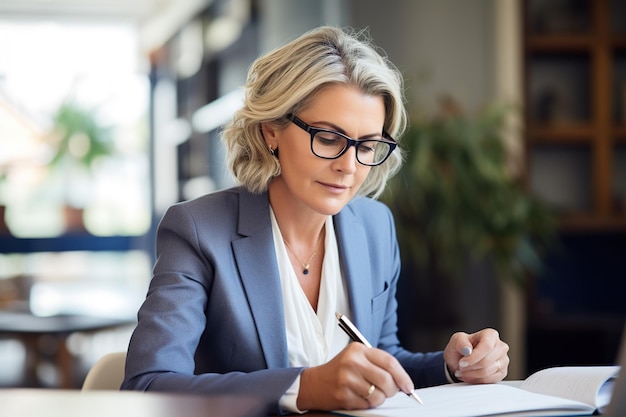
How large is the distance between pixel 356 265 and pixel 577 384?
576mm

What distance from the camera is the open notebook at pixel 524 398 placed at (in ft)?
3.78

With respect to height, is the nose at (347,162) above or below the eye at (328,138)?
below

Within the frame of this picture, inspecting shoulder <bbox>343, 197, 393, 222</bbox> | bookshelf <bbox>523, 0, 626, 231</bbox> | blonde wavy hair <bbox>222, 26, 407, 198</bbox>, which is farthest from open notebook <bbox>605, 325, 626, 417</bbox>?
bookshelf <bbox>523, 0, 626, 231</bbox>

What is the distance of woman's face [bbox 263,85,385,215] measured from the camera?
1551 millimetres

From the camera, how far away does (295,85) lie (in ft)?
5.12

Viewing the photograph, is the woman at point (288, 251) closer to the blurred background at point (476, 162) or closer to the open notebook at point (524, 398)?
the open notebook at point (524, 398)

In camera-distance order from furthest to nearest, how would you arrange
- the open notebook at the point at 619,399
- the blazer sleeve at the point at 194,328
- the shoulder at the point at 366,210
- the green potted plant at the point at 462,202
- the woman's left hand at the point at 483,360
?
the green potted plant at the point at 462,202
the shoulder at the point at 366,210
the woman's left hand at the point at 483,360
the blazer sleeve at the point at 194,328
the open notebook at the point at 619,399

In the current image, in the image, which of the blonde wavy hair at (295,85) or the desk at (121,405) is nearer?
the desk at (121,405)

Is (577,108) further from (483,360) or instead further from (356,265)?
(483,360)

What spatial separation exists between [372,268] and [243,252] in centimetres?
33

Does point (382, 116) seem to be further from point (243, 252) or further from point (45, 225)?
point (45, 225)

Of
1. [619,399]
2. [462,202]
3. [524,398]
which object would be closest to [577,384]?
[524,398]

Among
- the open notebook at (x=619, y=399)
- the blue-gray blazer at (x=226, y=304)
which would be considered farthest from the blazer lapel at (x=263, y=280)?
the open notebook at (x=619, y=399)

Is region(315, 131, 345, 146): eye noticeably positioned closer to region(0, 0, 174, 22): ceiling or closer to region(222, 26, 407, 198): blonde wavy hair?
region(222, 26, 407, 198): blonde wavy hair
